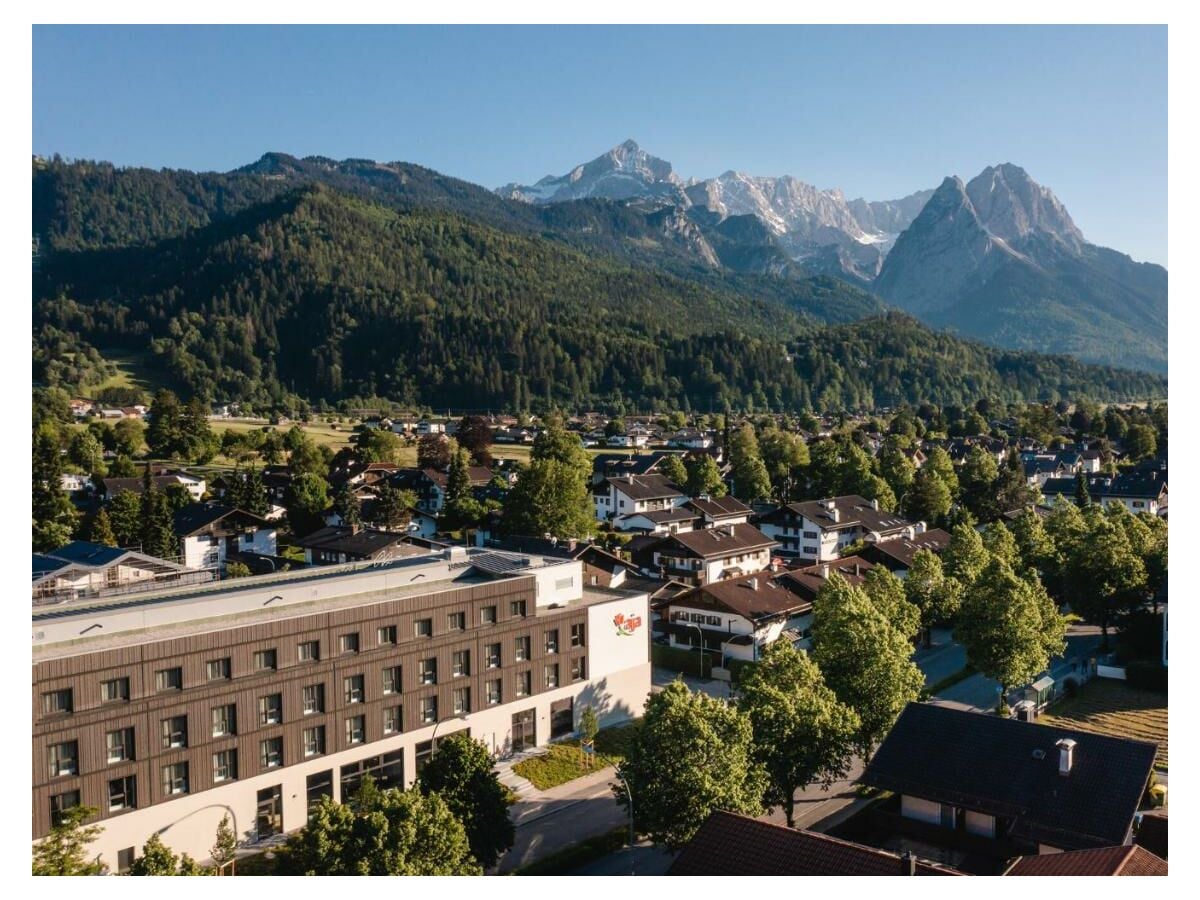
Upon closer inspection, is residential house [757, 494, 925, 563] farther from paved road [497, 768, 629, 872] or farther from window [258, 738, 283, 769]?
window [258, 738, 283, 769]

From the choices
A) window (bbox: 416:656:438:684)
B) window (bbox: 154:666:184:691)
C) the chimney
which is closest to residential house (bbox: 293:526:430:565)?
window (bbox: 416:656:438:684)

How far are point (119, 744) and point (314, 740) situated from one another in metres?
4.53

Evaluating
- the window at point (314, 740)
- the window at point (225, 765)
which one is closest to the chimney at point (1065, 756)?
the window at point (314, 740)

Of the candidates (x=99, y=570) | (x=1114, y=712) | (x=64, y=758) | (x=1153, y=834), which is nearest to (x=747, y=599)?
(x=1114, y=712)

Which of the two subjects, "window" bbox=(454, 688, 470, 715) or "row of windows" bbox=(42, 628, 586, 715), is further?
"window" bbox=(454, 688, 470, 715)

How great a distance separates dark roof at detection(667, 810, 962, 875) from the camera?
14.8m

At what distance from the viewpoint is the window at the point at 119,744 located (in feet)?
67.6

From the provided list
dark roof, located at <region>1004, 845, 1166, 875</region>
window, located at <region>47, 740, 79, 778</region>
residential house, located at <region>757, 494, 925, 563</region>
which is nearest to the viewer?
dark roof, located at <region>1004, 845, 1166, 875</region>

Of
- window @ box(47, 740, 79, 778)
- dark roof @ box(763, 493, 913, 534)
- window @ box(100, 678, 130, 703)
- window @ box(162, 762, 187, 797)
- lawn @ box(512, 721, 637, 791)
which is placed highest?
dark roof @ box(763, 493, 913, 534)

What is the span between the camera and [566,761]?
27.7 metres

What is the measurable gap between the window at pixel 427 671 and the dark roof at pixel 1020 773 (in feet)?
36.3

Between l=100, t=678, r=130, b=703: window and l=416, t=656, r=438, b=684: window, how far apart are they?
7214 mm

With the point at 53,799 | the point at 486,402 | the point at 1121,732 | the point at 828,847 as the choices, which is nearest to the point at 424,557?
the point at 53,799

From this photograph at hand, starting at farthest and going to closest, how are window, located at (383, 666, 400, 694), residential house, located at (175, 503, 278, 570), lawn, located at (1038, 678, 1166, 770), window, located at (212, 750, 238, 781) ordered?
residential house, located at (175, 503, 278, 570) < lawn, located at (1038, 678, 1166, 770) < window, located at (383, 666, 400, 694) < window, located at (212, 750, 238, 781)
